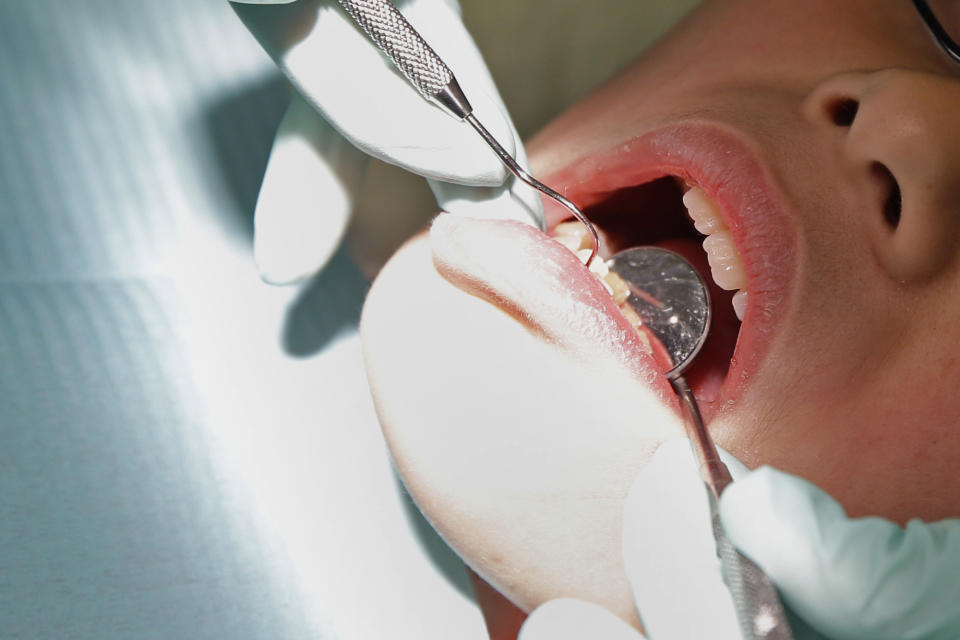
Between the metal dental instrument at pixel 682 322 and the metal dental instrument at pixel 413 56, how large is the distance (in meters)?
0.21

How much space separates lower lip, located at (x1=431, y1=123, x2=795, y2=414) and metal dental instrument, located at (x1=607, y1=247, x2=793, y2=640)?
2.2 inches

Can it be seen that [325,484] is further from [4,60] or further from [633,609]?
[4,60]

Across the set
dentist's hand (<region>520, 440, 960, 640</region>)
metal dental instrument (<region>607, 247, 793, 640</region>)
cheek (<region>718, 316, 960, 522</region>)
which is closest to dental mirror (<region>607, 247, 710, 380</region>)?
metal dental instrument (<region>607, 247, 793, 640</region>)

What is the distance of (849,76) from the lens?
2.09 feet

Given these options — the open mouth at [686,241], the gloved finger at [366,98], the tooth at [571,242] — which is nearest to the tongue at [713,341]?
the open mouth at [686,241]

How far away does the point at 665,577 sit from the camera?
0.53 meters

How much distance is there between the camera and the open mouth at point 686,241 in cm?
70

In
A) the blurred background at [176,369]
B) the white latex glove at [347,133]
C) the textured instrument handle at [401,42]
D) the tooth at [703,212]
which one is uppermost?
the textured instrument handle at [401,42]

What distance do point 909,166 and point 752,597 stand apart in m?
0.29

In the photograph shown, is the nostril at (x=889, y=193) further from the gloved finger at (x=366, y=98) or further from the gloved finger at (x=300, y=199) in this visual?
the gloved finger at (x=300, y=199)

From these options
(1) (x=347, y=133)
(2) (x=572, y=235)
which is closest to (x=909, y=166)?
(2) (x=572, y=235)

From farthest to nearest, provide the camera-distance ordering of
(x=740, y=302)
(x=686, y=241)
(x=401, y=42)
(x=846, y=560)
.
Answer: (x=686, y=241) < (x=740, y=302) < (x=401, y=42) < (x=846, y=560)

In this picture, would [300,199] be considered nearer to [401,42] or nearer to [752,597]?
[401,42]

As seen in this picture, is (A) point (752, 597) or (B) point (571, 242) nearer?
(A) point (752, 597)
